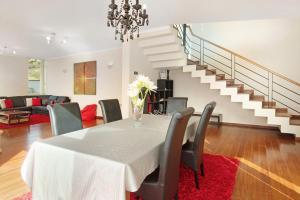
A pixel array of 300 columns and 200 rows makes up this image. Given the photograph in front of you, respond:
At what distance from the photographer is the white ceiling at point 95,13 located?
3.50m

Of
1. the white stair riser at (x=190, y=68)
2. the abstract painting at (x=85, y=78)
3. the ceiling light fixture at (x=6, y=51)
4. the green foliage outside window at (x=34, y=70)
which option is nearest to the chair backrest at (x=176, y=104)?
the white stair riser at (x=190, y=68)

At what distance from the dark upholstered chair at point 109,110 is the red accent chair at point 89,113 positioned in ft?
14.1

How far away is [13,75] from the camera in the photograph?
825 cm

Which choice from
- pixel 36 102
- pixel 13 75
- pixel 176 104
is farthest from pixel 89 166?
pixel 13 75

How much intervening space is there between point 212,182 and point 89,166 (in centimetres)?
174

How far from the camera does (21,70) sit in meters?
8.53

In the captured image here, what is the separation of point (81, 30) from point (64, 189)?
442 centimetres

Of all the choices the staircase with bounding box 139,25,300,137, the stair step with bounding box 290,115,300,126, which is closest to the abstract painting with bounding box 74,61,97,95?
the staircase with bounding box 139,25,300,137

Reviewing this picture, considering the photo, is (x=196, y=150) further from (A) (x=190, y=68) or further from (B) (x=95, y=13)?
(A) (x=190, y=68)

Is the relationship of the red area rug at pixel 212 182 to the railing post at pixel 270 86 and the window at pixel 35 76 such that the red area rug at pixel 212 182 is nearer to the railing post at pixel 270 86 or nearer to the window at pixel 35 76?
the railing post at pixel 270 86

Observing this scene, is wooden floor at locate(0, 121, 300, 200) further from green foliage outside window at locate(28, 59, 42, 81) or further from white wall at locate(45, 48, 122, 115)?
green foliage outside window at locate(28, 59, 42, 81)

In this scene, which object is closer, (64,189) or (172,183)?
(64,189)

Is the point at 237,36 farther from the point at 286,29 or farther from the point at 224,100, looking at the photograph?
the point at 224,100

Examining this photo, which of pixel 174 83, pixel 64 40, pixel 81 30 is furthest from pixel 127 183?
pixel 174 83
